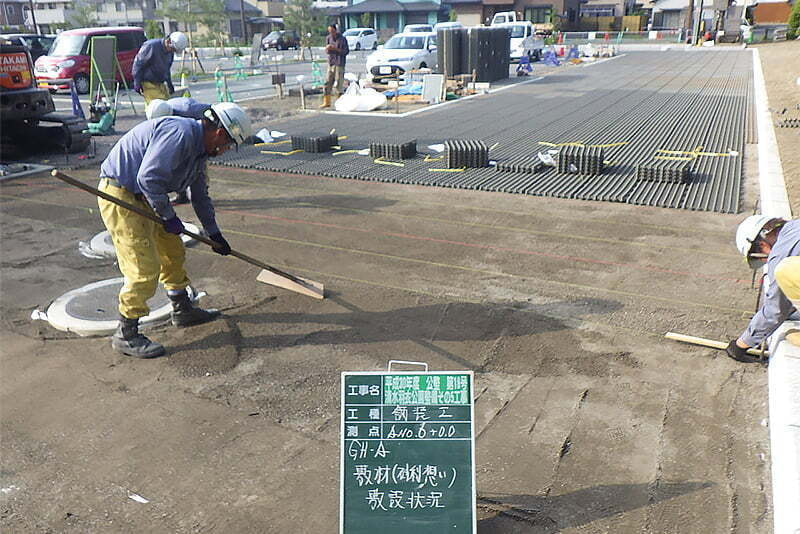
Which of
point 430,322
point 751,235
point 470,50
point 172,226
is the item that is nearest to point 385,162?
point 430,322

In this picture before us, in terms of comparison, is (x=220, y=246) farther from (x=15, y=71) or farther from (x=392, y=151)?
(x=15, y=71)

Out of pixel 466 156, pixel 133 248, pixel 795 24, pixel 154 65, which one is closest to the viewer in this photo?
pixel 133 248

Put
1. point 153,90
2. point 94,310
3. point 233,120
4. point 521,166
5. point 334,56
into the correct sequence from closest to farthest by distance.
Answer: point 233,120, point 94,310, point 153,90, point 521,166, point 334,56

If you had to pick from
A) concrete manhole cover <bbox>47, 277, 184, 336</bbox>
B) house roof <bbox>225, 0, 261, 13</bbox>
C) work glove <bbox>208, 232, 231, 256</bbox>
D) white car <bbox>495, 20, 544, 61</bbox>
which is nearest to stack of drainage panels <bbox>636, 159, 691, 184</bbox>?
work glove <bbox>208, 232, 231, 256</bbox>

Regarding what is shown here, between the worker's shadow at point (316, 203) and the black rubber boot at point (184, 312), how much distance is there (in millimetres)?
3253

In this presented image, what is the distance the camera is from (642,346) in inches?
191

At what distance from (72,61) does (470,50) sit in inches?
475

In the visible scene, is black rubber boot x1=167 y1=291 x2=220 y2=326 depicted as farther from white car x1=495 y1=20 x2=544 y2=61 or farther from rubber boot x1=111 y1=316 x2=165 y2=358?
white car x1=495 y1=20 x2=544 y2=61

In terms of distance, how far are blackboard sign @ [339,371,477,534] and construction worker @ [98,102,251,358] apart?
2.29 metres

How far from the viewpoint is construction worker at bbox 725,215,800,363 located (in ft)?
13.4

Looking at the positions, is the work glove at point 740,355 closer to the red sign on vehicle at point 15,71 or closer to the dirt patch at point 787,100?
the dirt patch at point 787,100

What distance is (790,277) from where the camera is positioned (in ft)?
12.1

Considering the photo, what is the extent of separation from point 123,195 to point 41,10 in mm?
75929

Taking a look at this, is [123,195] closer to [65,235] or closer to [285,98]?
[65,235]
